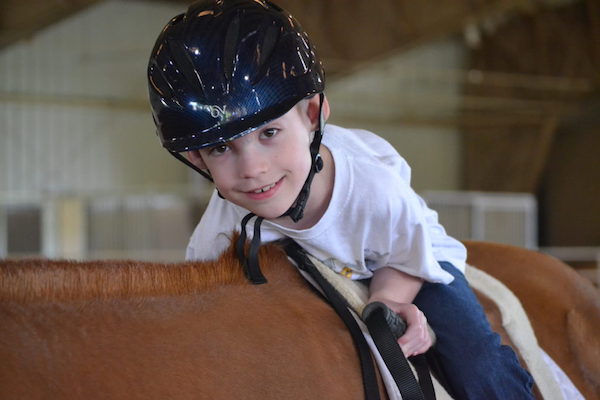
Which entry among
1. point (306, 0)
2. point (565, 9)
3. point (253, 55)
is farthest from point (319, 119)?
point (565, 9)

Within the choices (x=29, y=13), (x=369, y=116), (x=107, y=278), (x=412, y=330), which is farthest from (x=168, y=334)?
(x=369, y=116)

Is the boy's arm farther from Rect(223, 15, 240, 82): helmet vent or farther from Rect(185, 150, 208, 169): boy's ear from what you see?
Rect(223, 15, 240, 82): helmet vent

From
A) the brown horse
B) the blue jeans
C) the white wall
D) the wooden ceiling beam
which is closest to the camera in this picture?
the brown horse

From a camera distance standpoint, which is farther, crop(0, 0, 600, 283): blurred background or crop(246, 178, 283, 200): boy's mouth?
crop(0, 0, 600, 283): blurred background

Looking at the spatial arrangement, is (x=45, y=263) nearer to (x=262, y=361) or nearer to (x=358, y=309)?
A: (x=262, y=361)

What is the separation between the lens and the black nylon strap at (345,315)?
4.22 feet

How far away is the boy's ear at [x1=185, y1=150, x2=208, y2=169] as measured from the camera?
1.33m

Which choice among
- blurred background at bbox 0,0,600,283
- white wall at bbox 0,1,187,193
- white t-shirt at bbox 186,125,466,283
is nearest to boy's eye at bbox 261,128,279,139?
white t-shirt at bbox 186,125,466,283

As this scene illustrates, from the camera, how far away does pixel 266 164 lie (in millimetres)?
1243

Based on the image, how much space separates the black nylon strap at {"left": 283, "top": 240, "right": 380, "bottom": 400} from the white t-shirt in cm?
3

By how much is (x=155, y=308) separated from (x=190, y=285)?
98mm

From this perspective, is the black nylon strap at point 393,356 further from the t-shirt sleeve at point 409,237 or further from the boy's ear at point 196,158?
the boy's ear at point 196,158

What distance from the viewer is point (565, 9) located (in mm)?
14195

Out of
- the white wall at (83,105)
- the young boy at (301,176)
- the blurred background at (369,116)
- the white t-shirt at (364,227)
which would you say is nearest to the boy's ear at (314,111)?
the young boy at (301,176)
